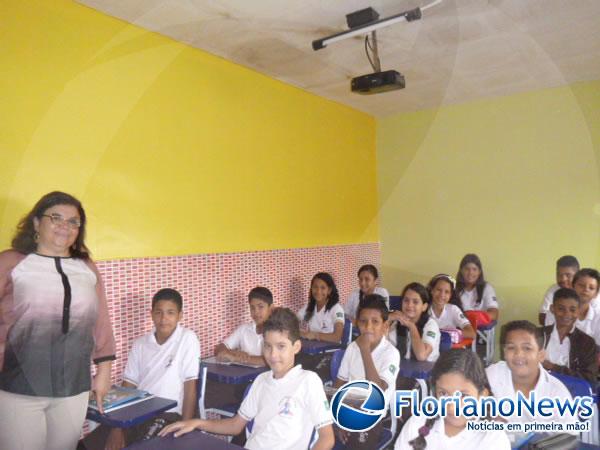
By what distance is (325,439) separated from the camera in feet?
5.78

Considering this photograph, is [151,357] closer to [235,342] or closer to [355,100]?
[235,342]

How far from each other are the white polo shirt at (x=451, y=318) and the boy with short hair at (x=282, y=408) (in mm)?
2287

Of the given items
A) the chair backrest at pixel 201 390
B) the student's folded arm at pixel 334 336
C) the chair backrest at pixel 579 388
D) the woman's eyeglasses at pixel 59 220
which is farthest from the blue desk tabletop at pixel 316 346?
the woman's eyeglasses at pixel 59 220

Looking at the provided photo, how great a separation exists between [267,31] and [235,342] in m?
2.15

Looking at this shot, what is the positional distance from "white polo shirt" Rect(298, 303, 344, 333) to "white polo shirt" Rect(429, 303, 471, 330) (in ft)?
2.44

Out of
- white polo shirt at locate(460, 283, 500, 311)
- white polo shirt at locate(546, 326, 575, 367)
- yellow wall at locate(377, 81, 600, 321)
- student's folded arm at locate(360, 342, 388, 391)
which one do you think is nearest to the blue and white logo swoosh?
student's folded arm at locate(360, 342, 388, 391)

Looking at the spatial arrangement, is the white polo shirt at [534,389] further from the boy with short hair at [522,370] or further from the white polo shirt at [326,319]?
the white polo shirt at [326,319]

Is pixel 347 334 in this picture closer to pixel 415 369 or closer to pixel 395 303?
pixel 415 369

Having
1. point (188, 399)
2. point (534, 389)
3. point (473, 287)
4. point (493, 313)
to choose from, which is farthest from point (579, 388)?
point (473, 287)

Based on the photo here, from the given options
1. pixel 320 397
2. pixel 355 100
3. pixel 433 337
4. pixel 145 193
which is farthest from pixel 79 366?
pixel 355 100

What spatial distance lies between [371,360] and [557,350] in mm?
1260

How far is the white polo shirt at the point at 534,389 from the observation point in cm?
188

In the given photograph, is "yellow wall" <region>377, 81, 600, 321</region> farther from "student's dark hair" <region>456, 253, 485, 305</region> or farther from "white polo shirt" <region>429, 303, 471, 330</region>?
"white polo shirt" <region>429, 303, 471, 330</region>

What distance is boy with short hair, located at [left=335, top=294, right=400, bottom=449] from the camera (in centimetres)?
233
